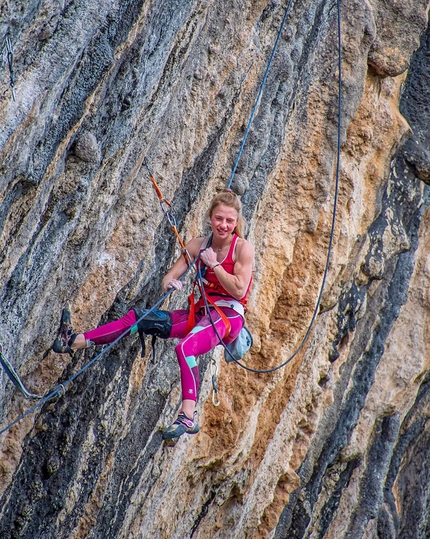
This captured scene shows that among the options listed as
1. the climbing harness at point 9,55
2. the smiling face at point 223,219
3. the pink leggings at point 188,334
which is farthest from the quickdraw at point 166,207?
the climbing harness at point 9,55

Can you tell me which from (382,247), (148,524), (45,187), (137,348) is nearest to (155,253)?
(137,348)

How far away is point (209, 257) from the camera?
16.2 feet

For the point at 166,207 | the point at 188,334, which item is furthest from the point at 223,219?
the point at 166,207

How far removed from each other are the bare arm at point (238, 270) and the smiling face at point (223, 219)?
0.14 meters

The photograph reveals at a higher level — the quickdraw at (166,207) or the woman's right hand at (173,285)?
the quickdraw at (166,207)

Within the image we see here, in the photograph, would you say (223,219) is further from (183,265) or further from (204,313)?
(204,313)

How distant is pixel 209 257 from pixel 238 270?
23 cm

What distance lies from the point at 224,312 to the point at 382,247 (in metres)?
4.12

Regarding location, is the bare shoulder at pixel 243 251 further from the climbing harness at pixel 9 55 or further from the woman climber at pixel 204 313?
the climbing harness at pixel 9 55

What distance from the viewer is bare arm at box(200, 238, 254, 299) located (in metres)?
4.91

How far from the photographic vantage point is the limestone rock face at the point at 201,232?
14.5ft

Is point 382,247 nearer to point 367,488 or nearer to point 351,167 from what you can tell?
point 351,167

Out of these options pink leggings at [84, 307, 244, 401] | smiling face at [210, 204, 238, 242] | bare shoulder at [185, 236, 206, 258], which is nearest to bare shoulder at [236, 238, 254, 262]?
smiling face at [210, 204, 238, 242]

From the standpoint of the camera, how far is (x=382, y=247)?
28.5 ft
